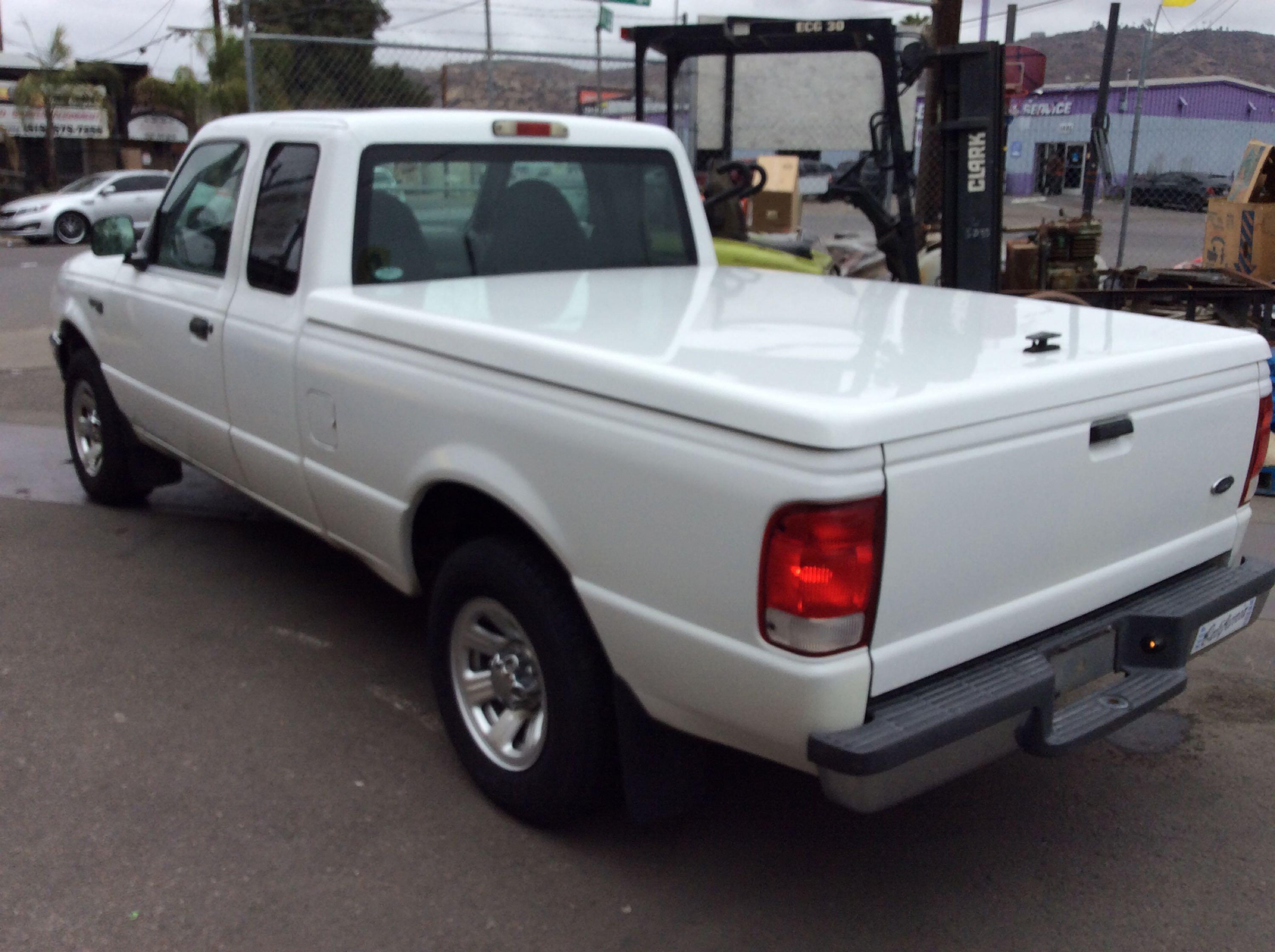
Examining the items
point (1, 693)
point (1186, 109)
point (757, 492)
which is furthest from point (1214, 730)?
point (1186, 109)

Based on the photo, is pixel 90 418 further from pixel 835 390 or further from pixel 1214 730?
pixel 1214 730

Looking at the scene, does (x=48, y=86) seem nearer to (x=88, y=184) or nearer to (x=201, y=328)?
(x=88, y=184)

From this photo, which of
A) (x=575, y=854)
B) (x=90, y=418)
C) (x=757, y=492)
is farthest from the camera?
(x=90, y=418)

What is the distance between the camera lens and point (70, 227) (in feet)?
76.3

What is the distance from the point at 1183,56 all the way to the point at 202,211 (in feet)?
492

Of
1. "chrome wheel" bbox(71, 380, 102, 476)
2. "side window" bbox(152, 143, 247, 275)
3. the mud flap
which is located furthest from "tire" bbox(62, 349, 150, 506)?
the mud flap

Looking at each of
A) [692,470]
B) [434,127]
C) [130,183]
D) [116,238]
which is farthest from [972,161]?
[130,183]

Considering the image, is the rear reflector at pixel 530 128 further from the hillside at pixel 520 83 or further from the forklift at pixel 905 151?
the hillside at pixel 520 83

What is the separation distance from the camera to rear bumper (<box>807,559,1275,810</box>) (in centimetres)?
244

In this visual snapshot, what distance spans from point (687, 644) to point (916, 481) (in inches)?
23.8

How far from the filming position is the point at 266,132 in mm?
4422


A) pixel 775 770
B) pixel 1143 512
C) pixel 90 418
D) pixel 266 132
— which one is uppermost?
pixel 266 132

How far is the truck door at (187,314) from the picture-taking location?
447cm

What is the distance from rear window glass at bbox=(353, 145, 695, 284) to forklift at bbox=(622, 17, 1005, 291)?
5.91ft
